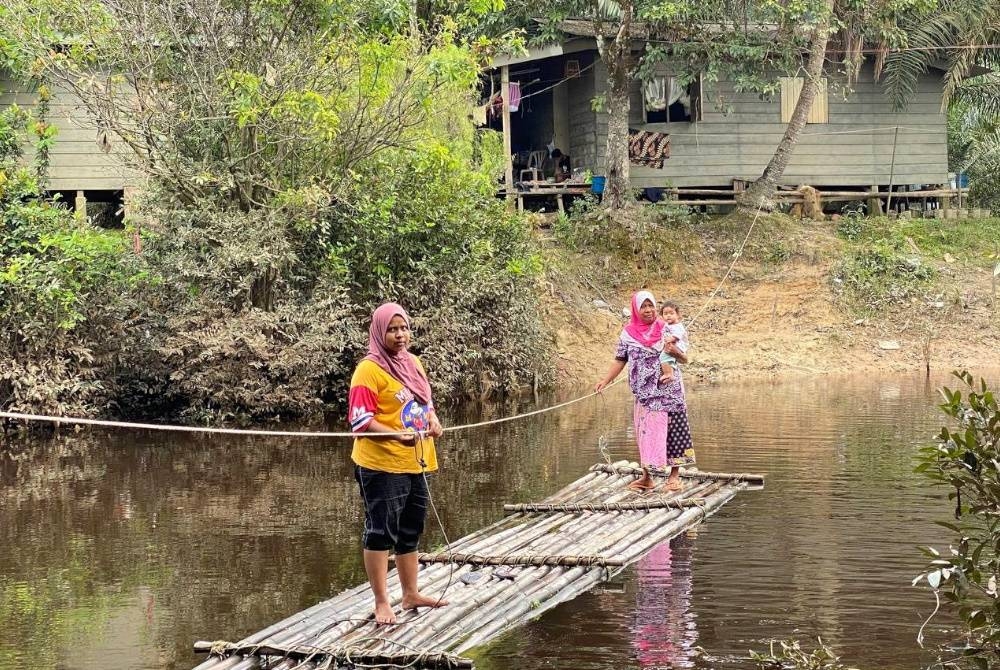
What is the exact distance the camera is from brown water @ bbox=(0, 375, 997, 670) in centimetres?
631

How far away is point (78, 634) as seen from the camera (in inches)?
257

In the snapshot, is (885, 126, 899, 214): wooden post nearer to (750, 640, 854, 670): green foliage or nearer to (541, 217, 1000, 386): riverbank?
(541, 217, 1000, 386): riverbank

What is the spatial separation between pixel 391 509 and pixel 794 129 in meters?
16.4

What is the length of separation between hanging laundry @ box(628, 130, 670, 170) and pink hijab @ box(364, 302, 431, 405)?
57.4 ft

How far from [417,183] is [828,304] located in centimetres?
770

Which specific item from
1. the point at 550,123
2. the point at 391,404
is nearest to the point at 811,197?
the point at 550,123

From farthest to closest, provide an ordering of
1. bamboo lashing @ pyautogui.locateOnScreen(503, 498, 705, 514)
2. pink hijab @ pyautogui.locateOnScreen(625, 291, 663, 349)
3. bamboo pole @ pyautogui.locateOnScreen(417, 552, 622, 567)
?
pink hijab @ pyautogui.locateOnScreen(625, 291, 663, 349), bamboo lashing @ pyautogui.locateOnScreen(503, 498, 705, 514), bamboo pole @ pyautogui.locateOnScreen(417, 552, 622, 567)

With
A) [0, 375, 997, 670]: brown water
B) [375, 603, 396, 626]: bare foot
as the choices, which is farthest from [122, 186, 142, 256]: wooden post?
[375, 603, 396, 626]: bare foot

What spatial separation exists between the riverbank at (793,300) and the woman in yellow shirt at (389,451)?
38.3 feet

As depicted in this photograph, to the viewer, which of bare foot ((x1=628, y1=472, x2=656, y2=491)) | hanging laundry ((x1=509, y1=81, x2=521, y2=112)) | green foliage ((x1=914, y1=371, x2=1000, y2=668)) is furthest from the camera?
hanging laundry ((x1=509, y1=81, x2=521, y2=112))

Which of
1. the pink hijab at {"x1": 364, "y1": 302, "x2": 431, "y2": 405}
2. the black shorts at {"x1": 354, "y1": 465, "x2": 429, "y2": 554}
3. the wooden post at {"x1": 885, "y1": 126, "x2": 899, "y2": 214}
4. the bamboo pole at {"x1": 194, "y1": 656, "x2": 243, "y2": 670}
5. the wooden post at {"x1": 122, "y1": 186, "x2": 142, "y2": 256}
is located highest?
the wooden post at {"x1": 885, "y1": 126, "x2": 899, "y2": 214}

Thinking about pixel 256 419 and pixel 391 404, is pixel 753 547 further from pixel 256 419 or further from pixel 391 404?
pixel 256 419

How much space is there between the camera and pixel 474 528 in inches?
→ 348

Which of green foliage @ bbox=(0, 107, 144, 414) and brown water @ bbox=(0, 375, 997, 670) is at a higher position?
green foliage @ bbox=(0, 107, 144, 414)
